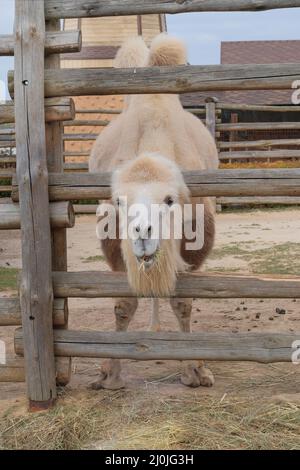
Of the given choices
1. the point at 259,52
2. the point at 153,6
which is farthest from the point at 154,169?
the point at 259,52

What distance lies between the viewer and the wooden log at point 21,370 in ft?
13.5

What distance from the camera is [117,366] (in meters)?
4.51

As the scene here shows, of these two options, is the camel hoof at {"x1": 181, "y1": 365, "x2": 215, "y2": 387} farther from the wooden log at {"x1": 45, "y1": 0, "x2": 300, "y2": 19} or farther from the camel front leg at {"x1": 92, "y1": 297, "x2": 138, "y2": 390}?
the wooden log at {"x1": 45, "y1": 0, "x2": 300, "y2": 19}

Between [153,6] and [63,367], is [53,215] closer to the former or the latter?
[63,367]

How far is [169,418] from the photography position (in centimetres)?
381

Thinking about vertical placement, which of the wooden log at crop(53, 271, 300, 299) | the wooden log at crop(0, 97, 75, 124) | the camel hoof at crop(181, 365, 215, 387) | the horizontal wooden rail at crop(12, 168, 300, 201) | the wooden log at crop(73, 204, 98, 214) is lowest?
the camel hoof at crop(181, 365, 215, 387)

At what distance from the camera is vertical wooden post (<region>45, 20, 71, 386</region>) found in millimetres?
4008

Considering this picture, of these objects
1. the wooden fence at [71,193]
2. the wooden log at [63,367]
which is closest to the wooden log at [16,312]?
the wooden fence at [71,193]

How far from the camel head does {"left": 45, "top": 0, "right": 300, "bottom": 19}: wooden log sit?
87 cm

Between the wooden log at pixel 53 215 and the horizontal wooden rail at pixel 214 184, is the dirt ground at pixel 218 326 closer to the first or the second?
the wooden log at pixel 53 215

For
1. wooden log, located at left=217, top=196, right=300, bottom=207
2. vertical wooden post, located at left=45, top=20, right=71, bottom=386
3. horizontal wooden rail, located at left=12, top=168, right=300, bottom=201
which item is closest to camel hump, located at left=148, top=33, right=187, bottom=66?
vertical wooden post, located at left=45, top=20, right=71, bottom=386

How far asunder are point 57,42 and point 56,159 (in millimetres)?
726

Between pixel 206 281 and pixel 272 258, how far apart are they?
5159 mm

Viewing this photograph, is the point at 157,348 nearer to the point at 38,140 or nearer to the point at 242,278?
the point at 242,278
